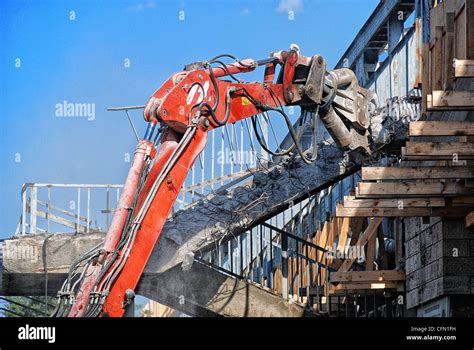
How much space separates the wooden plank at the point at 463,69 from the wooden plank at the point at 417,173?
203 cm

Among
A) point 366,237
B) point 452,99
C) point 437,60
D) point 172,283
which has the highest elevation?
point 437,60

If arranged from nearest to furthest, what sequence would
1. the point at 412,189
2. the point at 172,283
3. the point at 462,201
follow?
the point at 412,189 → the point at 462,201 → the point at 172,283

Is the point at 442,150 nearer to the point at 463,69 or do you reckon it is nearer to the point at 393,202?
the point at 463,69

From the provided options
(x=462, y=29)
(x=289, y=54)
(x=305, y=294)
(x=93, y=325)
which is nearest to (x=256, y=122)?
(x=289, y=54)

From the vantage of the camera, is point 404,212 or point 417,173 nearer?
point 417,173

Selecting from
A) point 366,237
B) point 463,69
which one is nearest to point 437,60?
point 463,69

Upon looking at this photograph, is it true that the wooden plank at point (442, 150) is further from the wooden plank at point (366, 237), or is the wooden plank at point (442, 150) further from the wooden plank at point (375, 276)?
the wooden plank at point (366, 237)

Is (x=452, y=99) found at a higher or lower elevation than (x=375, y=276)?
higher

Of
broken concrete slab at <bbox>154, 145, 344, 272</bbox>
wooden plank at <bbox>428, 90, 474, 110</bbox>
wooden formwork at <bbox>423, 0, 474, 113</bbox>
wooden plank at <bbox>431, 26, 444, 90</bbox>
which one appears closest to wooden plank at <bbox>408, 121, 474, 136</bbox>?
wooden formwork at <bbox>423, 0, 474, 113</bbox>

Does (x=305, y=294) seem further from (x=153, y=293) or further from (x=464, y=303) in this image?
(x=464, y=303)

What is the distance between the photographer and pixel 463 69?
8734 mm

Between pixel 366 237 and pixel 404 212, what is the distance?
2701mm

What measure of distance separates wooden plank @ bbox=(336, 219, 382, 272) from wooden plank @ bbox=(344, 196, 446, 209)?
234cm

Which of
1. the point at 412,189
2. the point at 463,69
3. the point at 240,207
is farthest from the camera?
the point at 240,207
